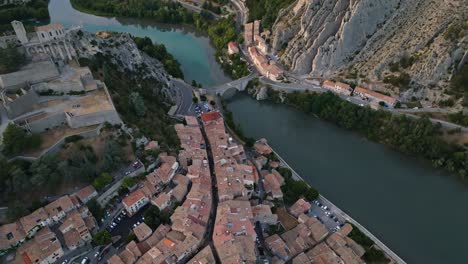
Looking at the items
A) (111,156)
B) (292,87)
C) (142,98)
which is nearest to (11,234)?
(111,156)

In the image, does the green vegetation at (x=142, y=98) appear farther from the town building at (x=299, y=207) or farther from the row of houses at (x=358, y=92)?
the row of houses at (x=358, y=92)

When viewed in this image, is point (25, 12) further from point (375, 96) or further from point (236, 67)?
point (375, 96)

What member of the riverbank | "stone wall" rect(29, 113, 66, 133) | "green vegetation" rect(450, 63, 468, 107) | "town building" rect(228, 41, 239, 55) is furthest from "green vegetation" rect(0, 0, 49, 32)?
"green vegetation" rect(450, 63, 468, 107)

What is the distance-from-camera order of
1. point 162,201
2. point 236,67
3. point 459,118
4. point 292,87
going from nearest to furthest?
point 162,201 < point 459,118 < point 292,87 < point 236,67

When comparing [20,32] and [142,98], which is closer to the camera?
[20,32]

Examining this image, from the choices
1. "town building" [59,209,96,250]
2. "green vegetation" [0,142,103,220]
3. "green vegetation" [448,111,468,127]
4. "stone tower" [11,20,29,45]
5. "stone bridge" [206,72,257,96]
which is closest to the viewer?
"town building" [59,209,96,250]

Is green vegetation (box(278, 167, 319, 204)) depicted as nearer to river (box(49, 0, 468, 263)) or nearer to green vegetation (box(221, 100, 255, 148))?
river (box(49, 0, 468, 263))

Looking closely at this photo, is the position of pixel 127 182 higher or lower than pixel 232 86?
lower
